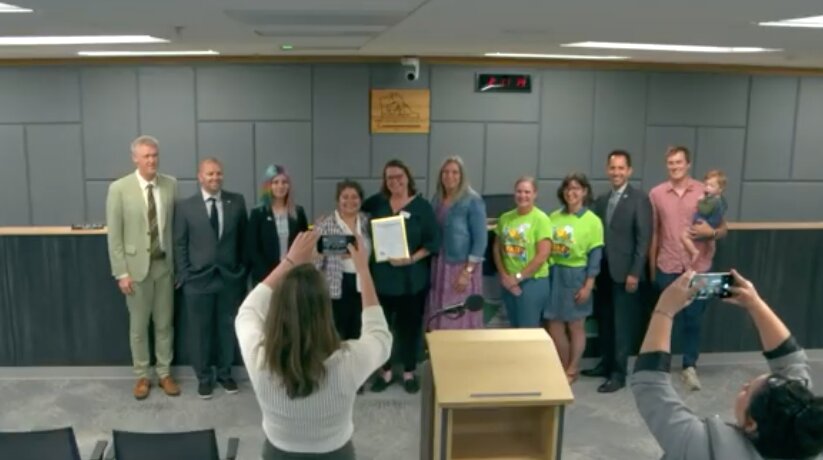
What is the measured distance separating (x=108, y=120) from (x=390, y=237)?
4278 millimetres

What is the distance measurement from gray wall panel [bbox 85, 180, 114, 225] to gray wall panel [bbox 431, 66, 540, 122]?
346cm

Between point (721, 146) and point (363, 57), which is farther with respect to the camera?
point (721, 146)

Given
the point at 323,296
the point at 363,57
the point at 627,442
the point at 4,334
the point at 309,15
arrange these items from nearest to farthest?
the point at 323,296 < the point at 309,15 < the point at 627,442 < the point at 4,334 < the point at 363,57

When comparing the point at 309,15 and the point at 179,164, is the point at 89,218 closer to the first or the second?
the point at 179,164

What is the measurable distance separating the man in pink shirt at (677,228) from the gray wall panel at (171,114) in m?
4.60

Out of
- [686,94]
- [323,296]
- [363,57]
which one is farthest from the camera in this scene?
[686,94]

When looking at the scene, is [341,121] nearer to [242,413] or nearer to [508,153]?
[508,153]

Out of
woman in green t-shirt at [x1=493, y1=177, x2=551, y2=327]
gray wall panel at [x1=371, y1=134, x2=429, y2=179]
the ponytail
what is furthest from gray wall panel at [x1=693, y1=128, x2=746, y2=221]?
the ponytail

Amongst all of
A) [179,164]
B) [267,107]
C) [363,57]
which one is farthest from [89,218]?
[363,57]

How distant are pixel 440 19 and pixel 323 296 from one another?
1193mm

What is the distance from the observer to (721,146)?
816 cm

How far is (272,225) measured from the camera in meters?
4.91

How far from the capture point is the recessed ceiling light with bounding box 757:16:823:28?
261 centimetres

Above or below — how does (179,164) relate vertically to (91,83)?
below
